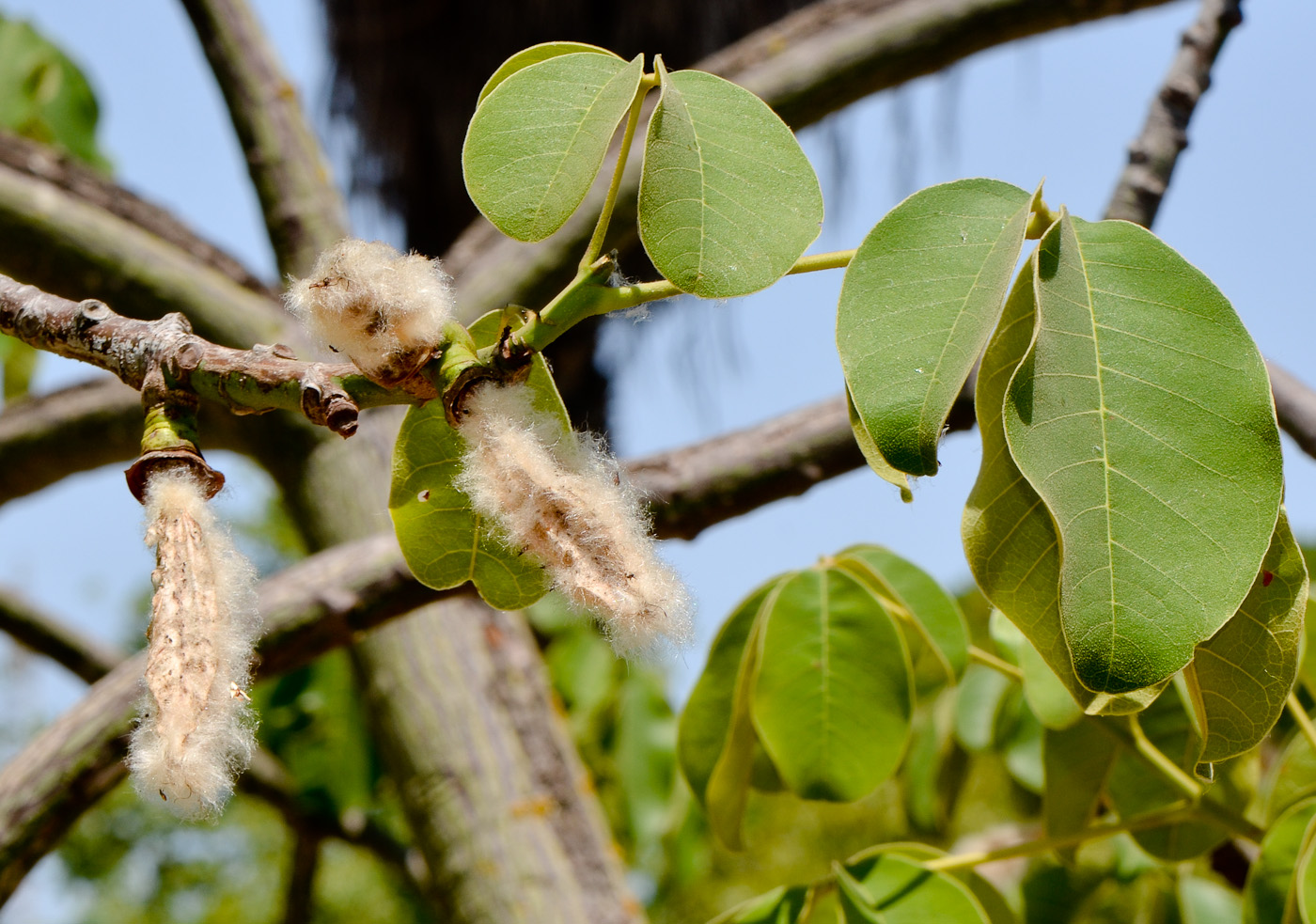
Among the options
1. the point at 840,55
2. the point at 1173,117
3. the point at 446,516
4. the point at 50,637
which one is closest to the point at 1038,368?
the point at 446,516

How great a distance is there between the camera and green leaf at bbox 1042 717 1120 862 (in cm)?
71

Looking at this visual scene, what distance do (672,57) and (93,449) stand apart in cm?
207

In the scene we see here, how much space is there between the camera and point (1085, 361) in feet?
1.24

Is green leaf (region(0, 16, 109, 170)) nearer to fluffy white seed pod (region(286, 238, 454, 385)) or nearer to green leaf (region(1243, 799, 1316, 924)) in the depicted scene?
fluffy white seed pod (region(286, 238, 454, 385))

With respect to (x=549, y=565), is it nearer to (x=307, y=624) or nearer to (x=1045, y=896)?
(x=307, y=624)

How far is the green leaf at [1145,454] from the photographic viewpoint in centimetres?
35

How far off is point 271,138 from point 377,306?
1.22 metres

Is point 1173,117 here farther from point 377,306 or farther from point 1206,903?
point 377,306

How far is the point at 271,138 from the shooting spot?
1.43 m

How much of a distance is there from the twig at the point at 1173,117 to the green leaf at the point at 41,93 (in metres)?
1.41

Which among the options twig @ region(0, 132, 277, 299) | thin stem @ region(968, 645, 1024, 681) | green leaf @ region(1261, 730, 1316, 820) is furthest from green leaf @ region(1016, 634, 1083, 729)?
twig @ region(0, 132, 277, 299)

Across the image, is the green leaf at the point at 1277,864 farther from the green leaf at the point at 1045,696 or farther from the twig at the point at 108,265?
the twig at the point at 108,265

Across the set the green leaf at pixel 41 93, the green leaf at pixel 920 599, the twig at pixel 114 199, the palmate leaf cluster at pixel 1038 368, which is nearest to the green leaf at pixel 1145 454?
the palmate leaf cluster at pixel 1038 368

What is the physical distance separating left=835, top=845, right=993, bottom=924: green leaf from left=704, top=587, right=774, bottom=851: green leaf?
13cm
